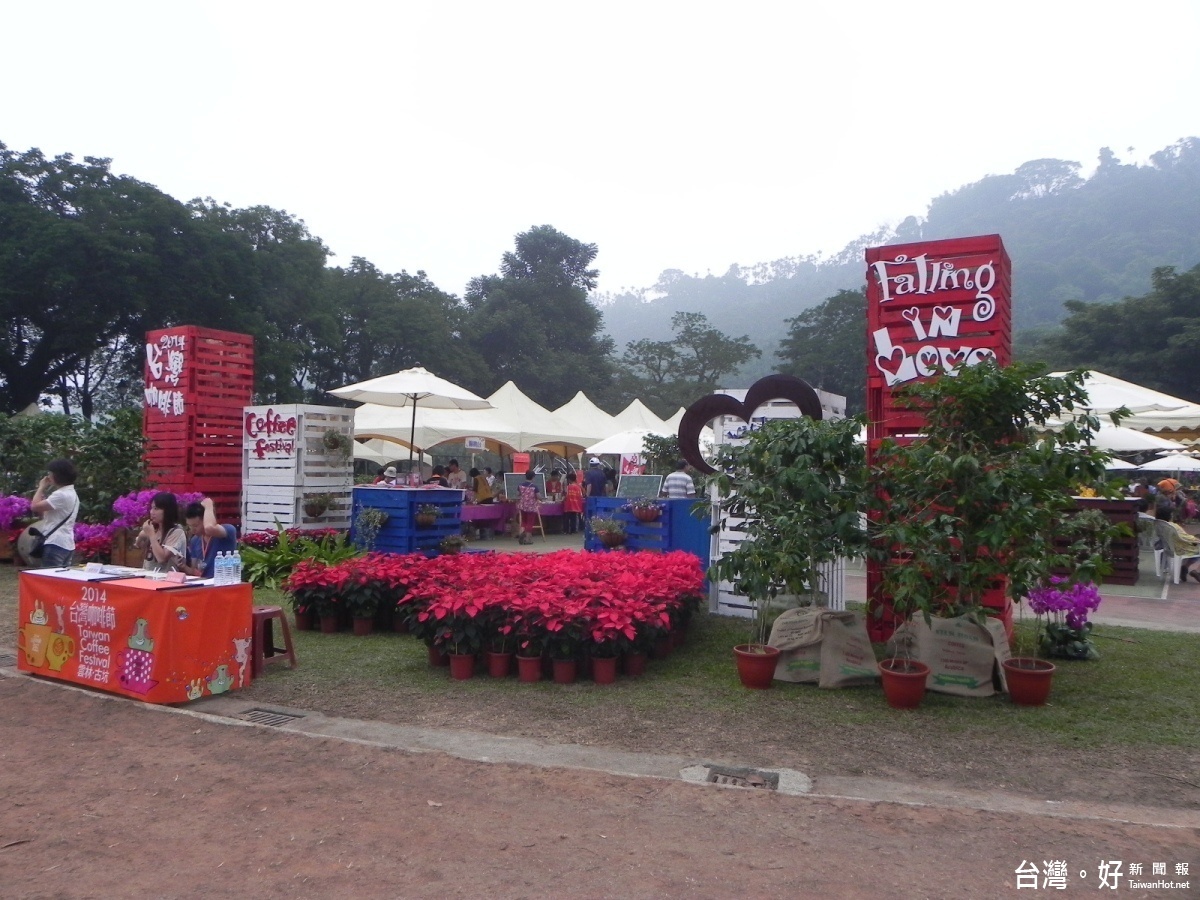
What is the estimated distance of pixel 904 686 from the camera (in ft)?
18.9

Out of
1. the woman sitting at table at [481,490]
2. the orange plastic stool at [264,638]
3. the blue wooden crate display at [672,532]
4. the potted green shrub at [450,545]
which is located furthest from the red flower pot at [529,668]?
the woman sitting at table at [481,490]

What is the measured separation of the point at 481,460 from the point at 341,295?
9.04 meters

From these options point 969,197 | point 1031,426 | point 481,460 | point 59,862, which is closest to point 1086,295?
point 481,460

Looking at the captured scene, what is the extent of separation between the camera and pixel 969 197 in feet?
500

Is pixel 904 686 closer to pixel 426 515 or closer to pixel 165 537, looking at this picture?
pixel 165 537

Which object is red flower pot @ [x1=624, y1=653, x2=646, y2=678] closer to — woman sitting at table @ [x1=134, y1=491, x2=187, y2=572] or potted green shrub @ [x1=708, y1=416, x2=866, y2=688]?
potted green shrub @ [x1=708, y1=416, x2=866, y2=688]

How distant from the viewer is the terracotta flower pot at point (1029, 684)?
5.80m

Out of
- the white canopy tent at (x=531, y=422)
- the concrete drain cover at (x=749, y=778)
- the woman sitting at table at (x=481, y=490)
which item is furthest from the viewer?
the white canopy tent at (x=531, y=422)

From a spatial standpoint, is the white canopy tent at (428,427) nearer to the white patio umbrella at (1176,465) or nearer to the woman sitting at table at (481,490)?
the woman sitting at table at (481,490)

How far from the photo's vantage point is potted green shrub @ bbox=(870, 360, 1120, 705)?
18.1ft

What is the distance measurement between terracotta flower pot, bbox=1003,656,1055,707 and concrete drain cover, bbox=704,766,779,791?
2183mm

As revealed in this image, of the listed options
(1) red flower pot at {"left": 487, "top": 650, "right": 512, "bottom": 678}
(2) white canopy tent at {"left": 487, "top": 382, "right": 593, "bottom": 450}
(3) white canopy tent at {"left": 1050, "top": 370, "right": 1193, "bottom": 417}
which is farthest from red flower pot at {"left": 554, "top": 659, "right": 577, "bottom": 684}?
(2) white canopy tent at {"left": 487, "top": 382, "right": 593, "bottom": 450}

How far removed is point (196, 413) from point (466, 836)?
1057 cm

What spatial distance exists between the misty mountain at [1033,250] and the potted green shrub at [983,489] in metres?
71.0
